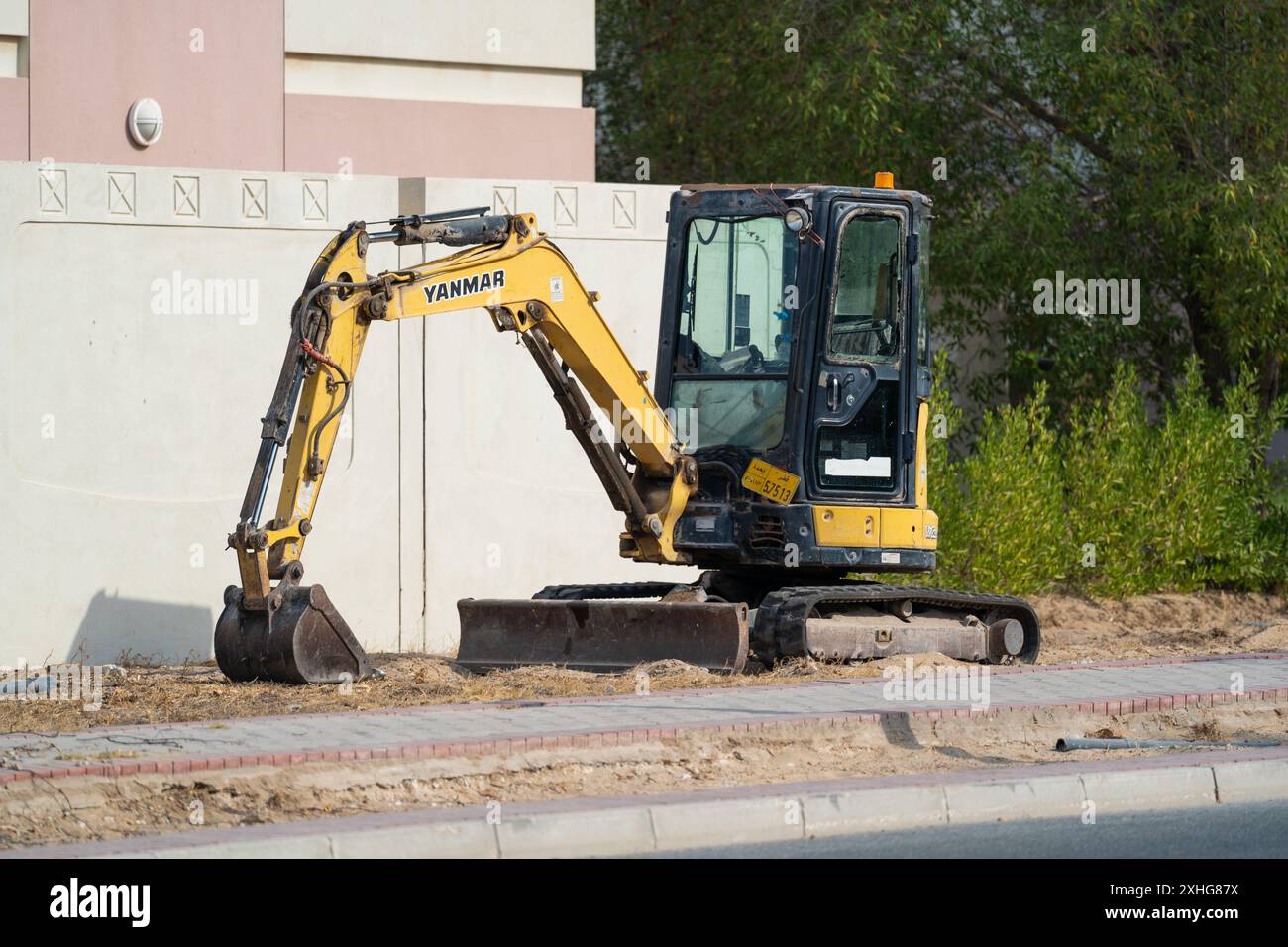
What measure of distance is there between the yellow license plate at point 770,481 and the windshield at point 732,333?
164mm

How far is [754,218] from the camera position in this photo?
13391 mm

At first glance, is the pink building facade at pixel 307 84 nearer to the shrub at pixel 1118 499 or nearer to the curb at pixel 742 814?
the shrub at pixel 1118 499

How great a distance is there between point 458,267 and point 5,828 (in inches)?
194

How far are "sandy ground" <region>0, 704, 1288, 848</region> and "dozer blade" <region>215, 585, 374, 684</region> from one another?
2.55 meters

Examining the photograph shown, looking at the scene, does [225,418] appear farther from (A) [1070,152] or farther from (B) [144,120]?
(A) [1070,152]

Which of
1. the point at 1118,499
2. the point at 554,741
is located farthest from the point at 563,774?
the point at 1118,499

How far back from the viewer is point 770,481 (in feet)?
43.3

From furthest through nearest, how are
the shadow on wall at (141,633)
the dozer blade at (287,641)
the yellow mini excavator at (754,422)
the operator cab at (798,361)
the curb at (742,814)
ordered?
the shadow on wall at (141,633) → the operator cab at (798,361) → the yellow mini excavator at (754,422) → the dozer blade at (287,641) → the curb at (742,814)

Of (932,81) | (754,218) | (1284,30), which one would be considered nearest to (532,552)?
(754,218)

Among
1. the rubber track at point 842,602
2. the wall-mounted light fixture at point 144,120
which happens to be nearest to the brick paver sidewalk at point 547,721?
the rubber track at point 842,602

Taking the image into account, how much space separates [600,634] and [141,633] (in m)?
3.79

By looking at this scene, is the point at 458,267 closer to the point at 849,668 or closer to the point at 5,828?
the point at 849,668

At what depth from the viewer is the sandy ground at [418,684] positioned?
36.3 feet

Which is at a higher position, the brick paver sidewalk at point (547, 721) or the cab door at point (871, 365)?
the cab door at point (871, 365)
